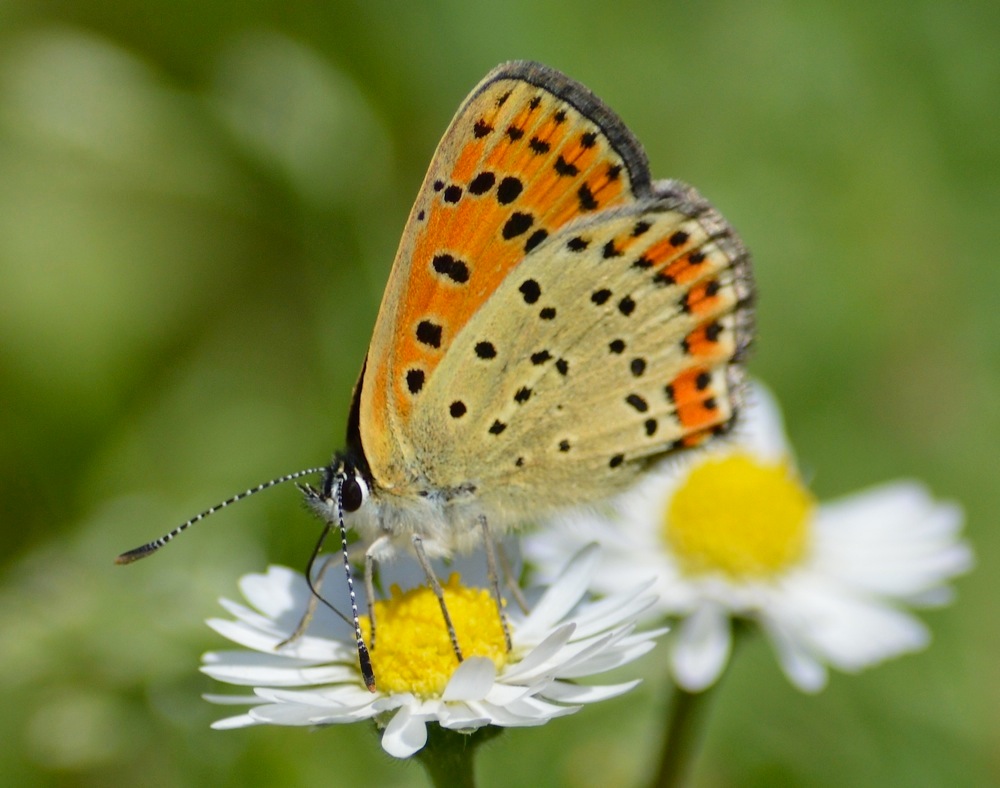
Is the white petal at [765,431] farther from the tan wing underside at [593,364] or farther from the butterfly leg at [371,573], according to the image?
the butterfly leg at [371,573]

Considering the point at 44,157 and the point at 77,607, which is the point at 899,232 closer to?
the point at 44,157

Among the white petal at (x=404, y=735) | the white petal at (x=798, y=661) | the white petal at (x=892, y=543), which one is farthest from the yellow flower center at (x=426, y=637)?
the white petal at (x=892, y=543)

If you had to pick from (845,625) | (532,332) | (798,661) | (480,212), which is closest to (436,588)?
(532,332)

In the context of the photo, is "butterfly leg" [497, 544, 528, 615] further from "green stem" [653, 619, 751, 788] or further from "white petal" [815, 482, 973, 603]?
"white petal" [815, 482, 973, 603]

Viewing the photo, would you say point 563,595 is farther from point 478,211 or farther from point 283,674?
point 478,211

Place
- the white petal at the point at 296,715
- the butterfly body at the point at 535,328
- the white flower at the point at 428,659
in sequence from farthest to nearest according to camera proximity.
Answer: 1. the butterfly body at the point at 535,328
2. the white flower at the point at 428,659
3. the white petal at the point at 296,715

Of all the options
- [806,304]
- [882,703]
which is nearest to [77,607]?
[882,703]
